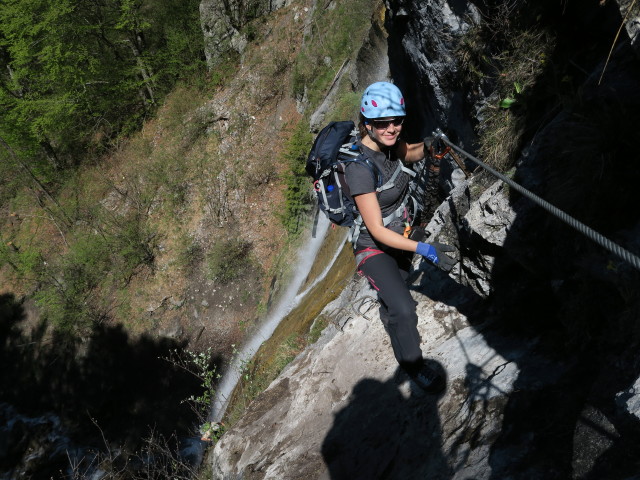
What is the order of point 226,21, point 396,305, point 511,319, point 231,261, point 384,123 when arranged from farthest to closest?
point 226,21 < point 231,261 < point 511,319 < point 396,305 < point 384,123

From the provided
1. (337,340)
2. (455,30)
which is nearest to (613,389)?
(337,340)

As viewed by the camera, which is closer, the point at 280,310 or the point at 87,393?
the point at 280,310

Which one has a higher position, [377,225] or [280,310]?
[377,225]

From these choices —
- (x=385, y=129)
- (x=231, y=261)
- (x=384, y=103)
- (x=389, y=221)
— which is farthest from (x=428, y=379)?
(x=231, y=261)

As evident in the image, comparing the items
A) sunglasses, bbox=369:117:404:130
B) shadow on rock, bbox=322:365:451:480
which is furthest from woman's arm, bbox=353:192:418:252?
shadow on rock, bbox=322:365:451:480

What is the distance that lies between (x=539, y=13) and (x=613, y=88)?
1.98m

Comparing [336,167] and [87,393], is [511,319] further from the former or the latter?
[87,393]

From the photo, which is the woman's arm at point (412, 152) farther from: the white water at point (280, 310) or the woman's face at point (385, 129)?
the white water at point (280, 310)

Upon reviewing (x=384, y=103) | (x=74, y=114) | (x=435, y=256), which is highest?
(x=74, y=114)

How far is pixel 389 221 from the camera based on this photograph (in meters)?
3.97

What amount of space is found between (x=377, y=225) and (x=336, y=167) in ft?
2.09

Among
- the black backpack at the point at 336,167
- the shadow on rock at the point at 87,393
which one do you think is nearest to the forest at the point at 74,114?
the shadow on rock at the point at 87,393

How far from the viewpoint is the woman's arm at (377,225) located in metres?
3.50

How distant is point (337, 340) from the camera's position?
19.6ft
